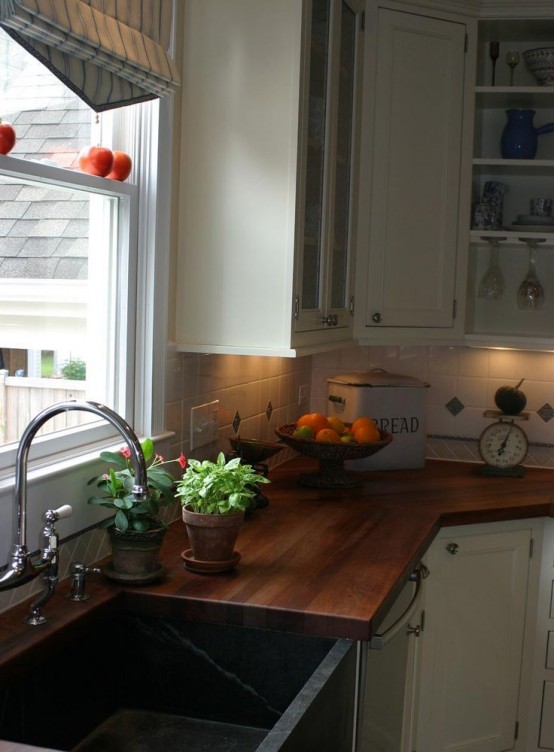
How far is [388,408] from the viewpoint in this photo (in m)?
3.28

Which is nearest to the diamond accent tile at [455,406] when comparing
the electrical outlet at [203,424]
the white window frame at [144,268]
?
the electrical outlet at [203,424]

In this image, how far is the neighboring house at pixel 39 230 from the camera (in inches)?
72.2

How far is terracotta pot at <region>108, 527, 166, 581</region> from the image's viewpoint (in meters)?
1.93

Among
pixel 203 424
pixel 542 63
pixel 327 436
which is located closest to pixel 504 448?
pixel 327 436

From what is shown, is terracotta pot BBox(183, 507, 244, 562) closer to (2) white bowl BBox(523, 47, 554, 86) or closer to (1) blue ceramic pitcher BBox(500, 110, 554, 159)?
(1) blue ceramic pitcher BBox(500, 110, 554, 159)

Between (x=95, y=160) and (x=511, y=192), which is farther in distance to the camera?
(x=511, y=192)

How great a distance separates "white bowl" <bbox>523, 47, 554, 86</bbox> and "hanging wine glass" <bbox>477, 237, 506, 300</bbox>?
22.6 inches

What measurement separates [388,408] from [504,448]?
0.43m

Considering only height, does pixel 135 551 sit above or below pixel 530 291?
below

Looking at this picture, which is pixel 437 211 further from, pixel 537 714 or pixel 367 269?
pixel 537 714

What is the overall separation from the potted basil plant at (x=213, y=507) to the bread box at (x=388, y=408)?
50.0 inches

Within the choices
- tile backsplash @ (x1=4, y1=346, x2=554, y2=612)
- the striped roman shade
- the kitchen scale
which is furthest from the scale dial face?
the striped roman shade

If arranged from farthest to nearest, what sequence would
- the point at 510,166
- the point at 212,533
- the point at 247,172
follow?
the point at 510,166 < the point at 247,172 < the point at 212,533

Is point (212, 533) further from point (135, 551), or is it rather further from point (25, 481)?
point (25, 481)
